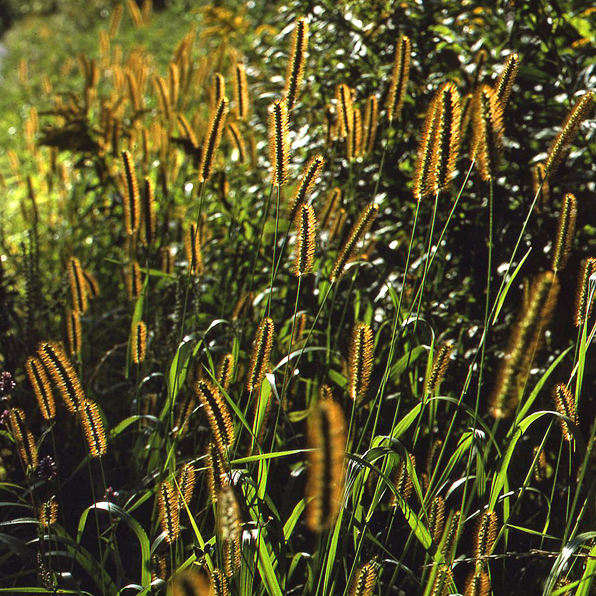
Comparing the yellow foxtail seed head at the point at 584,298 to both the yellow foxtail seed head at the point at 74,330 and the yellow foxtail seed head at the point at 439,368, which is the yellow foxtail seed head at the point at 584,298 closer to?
the yellow foxtail seed head at the point at 439,368

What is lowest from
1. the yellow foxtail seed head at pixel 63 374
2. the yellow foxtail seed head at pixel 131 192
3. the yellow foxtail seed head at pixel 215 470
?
the yellow foxtail seed head at pixel 215 470

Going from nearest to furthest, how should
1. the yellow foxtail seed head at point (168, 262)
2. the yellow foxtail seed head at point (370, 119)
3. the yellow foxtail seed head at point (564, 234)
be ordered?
the yellow foxtail seed head at point (564, 234) < the yellow foxtail seed head at point (370, 119) < the yellow foxtail seed head at point (168, 262)

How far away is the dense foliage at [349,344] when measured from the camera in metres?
1.51

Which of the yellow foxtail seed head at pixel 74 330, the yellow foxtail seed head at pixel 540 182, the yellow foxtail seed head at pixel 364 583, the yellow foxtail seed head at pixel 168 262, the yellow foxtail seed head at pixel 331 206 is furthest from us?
the yellow foxtail seed head at pixel 168 262

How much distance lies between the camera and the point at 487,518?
4.75ft

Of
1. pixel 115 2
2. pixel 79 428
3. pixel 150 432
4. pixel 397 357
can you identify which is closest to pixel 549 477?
pixel 397 357

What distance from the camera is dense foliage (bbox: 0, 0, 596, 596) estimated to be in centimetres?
151

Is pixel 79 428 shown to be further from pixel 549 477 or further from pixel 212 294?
pixel 549 477

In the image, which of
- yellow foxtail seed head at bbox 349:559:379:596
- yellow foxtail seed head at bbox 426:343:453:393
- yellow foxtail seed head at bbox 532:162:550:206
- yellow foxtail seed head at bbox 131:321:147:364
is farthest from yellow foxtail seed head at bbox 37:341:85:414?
yellow foxtail seed head at bbox 532:162:550:206

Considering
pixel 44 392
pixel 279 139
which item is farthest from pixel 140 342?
pixel 279 139

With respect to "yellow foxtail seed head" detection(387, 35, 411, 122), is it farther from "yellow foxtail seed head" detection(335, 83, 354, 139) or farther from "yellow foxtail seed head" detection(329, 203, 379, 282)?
"yellow foxtail seed head" detection(329, 203, 379, 282)

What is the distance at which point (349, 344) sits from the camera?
7.98 ft

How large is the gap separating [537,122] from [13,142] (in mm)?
7272

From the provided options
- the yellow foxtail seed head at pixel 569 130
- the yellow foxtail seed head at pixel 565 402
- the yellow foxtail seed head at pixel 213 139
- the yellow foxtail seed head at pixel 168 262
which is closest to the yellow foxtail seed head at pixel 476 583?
the yellow foxtail seed head at pixel 565 402
